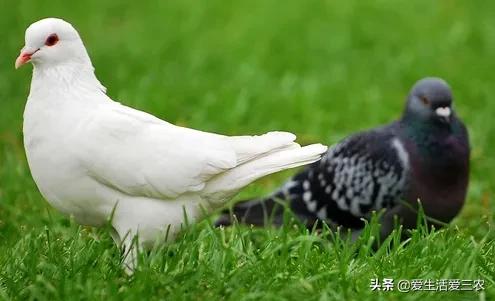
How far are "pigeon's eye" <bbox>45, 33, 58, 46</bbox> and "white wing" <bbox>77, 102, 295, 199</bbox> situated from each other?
321mm

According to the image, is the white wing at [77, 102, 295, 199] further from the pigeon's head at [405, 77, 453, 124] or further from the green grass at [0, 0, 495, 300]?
the pigeon's head at [405, 77, 453, 124]

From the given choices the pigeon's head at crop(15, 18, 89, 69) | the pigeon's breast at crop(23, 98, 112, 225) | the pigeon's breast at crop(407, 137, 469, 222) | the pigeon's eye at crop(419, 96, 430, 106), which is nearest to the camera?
the pigeon's breast at crop(23, 98, 112, 225)

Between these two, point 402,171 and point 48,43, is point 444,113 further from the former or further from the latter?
point 48,43

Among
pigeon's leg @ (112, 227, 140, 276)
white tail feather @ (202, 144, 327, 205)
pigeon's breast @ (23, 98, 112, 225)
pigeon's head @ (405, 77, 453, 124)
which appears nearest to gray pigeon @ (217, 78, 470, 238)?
pigeon's head @ (405, 77, 453, 124)

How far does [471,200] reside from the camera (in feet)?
21.6

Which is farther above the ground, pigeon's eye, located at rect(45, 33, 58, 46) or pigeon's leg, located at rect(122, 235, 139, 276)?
pigeon's eye, located at rect(45, 33, 58, 46)

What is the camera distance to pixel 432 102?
17.2 ft

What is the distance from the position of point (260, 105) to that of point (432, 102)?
2.82 meters

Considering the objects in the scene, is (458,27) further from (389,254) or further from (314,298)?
(314,298)

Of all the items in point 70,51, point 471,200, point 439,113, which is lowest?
→ point 471,200

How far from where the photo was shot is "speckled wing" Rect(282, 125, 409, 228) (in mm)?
5207

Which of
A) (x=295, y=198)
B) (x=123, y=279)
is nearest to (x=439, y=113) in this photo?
(x=295, y=198)

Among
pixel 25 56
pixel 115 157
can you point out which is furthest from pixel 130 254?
pixel 25 56

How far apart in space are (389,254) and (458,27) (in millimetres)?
5813
